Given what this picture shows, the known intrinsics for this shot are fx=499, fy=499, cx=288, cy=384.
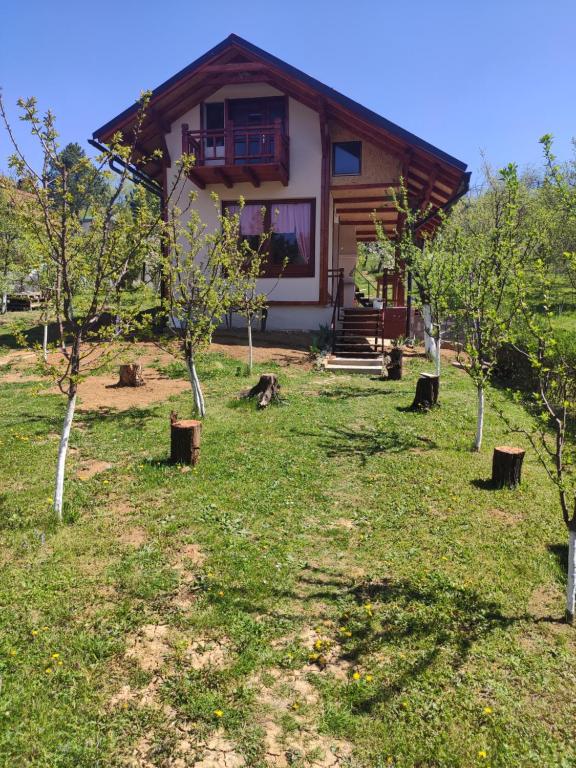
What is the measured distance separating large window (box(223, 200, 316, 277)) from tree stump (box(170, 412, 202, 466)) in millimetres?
11395

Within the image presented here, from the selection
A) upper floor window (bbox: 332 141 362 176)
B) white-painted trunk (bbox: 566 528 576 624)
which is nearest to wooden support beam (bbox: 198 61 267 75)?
upper floor window (bbox: 332 141 362 176)

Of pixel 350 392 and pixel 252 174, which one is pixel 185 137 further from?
pixel 350 392

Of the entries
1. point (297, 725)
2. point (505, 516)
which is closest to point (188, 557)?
point (297, 725)

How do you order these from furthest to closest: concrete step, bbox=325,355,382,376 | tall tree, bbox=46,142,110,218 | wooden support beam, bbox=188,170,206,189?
wooden support beam, bbox=188,170,206,189, concrete step, bbox=325,355,382,376, tall tree, bbox=46,142,110,218

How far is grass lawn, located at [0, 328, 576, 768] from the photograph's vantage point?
9.87 feet

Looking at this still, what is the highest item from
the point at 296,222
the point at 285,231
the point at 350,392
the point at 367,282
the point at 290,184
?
the point at 290,184

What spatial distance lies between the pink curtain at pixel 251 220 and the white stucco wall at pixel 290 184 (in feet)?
1.21

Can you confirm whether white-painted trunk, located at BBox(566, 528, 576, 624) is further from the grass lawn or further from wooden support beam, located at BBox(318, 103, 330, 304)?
wooden support beam, located at BBox(318, 103, 330, 304)

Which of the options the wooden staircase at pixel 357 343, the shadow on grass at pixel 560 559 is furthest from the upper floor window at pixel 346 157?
the shadow on grass at pixel 560 559

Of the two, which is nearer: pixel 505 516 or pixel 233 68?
pixel 505 516

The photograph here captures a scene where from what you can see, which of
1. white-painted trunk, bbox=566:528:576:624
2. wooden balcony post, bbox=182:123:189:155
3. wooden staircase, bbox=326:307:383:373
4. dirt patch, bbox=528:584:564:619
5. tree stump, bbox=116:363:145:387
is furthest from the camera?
wooden balcony post, bbox=182:123:189:155

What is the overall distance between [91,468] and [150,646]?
3.73 m

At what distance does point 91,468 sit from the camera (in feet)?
22.7

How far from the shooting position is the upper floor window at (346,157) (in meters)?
17.4
